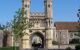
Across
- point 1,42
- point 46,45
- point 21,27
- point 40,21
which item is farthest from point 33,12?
point 1,42

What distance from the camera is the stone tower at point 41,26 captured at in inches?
4031

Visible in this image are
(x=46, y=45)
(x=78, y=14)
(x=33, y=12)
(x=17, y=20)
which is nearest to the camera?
(x=78, y=14)

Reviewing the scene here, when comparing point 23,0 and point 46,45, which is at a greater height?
point 23,0

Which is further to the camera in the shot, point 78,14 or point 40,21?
point 40,21

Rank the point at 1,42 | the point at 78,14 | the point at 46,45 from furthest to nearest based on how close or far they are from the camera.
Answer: the point at 46,45, the point at 1,42, the point at 78,14

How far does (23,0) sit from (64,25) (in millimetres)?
33338

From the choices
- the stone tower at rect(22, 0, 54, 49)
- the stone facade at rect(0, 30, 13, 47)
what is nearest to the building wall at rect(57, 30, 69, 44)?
the stone tower at rect(22, 0, 54, 49)

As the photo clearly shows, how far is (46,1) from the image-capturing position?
10581 centimetres

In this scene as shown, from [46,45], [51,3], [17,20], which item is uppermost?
[51,3]

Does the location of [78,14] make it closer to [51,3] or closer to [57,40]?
[51,3]

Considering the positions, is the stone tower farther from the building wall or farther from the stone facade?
the stone facade

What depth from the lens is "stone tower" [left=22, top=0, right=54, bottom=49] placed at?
4031 inches

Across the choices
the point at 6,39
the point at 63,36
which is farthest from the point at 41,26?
the point at 6,39

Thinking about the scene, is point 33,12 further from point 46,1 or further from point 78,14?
point 78,14
